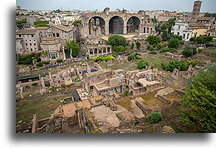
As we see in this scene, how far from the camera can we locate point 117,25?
64438 mm

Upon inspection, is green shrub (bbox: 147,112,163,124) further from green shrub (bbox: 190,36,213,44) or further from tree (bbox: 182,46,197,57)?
green shrub (bbox: 190,36,213,44)

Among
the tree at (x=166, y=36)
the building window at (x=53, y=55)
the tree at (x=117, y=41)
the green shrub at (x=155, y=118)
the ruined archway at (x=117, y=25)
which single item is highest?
the ruined archway at (x=117, y=25)

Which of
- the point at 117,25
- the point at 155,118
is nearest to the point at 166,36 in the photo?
the point at 117,25

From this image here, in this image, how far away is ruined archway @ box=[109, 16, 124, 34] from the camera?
207 feet

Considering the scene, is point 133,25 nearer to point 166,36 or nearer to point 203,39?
point 166,36

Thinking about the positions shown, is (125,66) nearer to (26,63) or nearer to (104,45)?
(104,45)

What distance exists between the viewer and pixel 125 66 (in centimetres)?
3189

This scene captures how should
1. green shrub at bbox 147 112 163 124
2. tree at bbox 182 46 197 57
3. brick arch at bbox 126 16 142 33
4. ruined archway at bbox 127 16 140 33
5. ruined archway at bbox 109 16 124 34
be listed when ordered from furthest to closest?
ruined archway at bbox 127 16 140 33 < brick arch at bbox 126 16 142 33 < ruined archway at bbox 109 16 124 34 < tree at bbox 182 46 197 57 < green shrub at bbox 147 112 163 124

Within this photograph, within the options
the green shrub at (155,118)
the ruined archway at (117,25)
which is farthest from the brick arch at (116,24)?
the green shrub at (155,118)

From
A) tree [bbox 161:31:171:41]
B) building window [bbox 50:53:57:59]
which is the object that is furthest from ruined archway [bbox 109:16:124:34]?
building window [bbox 50:53:57:59]

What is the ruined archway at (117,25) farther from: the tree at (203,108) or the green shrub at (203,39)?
the tree at (203,108)

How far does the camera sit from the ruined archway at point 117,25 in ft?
207

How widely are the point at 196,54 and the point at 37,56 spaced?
38.7 metres

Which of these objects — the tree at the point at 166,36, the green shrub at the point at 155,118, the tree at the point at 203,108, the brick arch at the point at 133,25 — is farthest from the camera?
the brick arch at the point at 133,25
